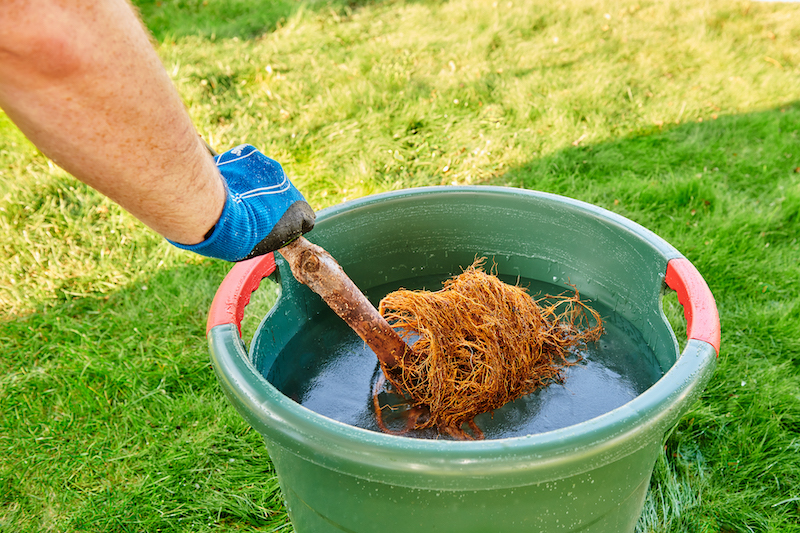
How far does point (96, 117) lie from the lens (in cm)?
75

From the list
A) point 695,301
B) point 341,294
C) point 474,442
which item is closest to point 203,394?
point 341,294

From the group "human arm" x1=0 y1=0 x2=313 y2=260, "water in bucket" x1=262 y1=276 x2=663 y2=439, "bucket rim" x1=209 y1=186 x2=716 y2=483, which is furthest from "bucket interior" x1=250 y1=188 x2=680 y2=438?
"human arm" x1=0 y1=0 x2=313 y2=260

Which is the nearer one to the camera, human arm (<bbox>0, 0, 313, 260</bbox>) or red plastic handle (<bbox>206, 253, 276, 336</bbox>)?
human arm (<bbox>0, 0, 313, 260</bbox>)

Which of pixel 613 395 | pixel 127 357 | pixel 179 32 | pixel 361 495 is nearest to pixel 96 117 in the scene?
pixel 361 495

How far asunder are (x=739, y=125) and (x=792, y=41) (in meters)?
1.62

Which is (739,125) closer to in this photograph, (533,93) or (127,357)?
(533,93)

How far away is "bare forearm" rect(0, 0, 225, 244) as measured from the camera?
0.68 meters

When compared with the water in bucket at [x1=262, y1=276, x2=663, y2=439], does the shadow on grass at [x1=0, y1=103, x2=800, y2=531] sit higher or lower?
lower

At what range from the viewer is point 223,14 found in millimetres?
5438

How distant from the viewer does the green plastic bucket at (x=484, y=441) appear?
0.91 metres

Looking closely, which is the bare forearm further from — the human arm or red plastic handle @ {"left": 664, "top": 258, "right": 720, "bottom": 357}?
red plastic handle @ {"left": 664, "top": 258, "right": 720, "bottom": 357}

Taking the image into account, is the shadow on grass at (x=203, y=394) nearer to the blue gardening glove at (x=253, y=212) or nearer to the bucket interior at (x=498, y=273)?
the bucket interior at (x=498, y=273)

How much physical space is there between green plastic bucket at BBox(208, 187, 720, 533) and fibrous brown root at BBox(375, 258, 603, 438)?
0.24 meters

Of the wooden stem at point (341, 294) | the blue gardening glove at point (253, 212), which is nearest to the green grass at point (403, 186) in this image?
the wooden stem at point (341, 294)
